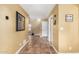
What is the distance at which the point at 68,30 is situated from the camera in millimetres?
5078

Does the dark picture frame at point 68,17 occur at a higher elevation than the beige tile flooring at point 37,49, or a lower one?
higher

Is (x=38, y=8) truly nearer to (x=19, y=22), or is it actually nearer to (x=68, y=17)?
(x=19, y=22)

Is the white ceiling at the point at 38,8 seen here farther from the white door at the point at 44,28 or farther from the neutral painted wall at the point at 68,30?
the white door at the point at 44,28

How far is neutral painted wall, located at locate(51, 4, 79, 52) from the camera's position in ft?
16.5

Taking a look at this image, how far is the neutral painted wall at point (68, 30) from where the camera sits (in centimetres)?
502

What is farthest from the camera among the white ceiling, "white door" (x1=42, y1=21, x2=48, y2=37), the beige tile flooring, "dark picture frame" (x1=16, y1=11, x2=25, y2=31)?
"white door" (x1=42, y1=21, x2=48, y2=37)

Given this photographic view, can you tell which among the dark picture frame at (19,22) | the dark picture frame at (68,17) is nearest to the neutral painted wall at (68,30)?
the dark picture frame at (68,17)

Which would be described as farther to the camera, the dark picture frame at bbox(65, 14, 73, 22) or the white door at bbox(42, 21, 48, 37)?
the white door at bbox(42, 21, 48, 37)

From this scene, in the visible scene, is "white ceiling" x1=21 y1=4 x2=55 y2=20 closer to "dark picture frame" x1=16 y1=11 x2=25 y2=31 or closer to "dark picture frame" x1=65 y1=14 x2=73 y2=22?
"dark picture frame" x1=16 y1=11 x2=25 y2=31

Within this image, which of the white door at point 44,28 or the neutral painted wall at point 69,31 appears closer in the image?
the neutral painted wall at point 69,31

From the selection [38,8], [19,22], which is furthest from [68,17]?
[38,8]

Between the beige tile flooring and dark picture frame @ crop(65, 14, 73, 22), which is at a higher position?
dark picture frame @ crop(65, 14, 73, 22)

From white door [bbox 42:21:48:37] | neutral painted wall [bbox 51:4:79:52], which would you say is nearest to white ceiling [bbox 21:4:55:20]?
neutral painted wall [bbox 51:4:79:52]
